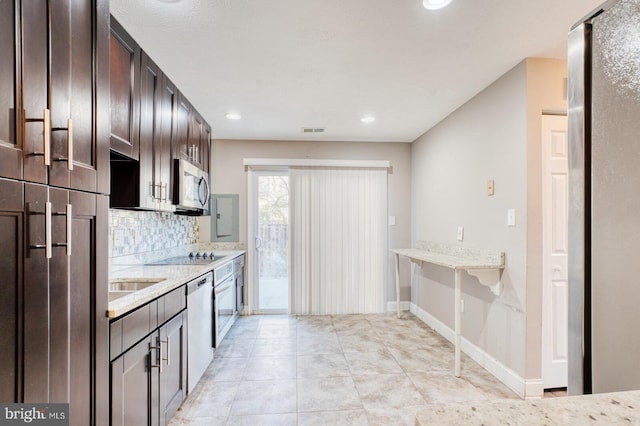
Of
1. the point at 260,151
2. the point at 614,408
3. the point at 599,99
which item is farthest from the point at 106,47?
the point at 260,151

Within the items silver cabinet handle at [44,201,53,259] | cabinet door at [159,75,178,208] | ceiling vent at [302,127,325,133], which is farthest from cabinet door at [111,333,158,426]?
ceiling vent at [302,127,325,133]

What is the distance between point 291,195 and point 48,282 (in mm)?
3456

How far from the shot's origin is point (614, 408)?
1.86 ft

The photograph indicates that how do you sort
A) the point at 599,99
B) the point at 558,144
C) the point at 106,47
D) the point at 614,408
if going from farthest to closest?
the point at 558,144 < the point at 106,47 < the point at 599,99 < the point at 614,408

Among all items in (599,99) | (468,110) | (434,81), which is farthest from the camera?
(468,110)

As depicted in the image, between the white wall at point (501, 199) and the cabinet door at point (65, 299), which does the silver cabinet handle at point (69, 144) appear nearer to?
the cabinet door at point (65, 299)

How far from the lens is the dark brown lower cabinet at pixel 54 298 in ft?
2.82

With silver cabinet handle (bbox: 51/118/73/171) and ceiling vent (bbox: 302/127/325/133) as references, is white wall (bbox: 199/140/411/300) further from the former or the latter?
silver cabinet handle (bbox: 51/118/73/171)

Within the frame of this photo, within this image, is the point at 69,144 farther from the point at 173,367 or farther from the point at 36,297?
the point at 173,367

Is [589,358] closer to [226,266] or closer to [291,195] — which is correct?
[226,266]

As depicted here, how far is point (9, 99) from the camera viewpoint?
855mm

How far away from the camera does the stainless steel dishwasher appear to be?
2256 mm

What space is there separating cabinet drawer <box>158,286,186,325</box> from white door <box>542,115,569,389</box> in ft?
8.27

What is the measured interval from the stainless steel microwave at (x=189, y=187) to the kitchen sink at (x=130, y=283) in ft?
2.45
